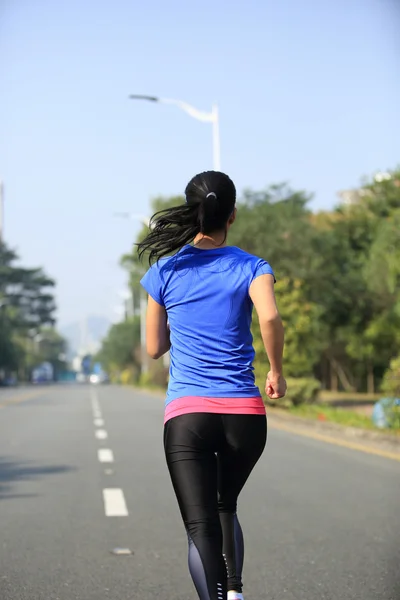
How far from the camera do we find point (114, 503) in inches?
358

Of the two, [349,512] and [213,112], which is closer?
[349,512]

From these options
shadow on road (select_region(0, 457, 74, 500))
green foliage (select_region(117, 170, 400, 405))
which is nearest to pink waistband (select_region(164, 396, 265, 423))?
shadow on road (select_region(0, 457, 74, 500))

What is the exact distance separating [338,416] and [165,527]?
43.0ft

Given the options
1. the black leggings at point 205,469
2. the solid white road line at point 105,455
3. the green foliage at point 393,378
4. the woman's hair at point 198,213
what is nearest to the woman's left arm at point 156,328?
the woman's hair at point 198,213

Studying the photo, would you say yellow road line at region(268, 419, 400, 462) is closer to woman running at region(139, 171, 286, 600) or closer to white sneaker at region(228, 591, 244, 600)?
white sneaker at region(228, 591, 244, 600)

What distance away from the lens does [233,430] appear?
3.87 metres

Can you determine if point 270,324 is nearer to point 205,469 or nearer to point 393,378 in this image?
point 205,469

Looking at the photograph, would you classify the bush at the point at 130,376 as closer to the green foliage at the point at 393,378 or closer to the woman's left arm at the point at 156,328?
the green foliage at the point at 393,378

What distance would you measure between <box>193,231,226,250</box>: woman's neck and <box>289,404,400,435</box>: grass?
12.4m

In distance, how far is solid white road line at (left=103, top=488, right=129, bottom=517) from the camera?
8.54m

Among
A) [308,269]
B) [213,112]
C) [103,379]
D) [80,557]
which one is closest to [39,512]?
[80,557]

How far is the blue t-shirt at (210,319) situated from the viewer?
3.88m

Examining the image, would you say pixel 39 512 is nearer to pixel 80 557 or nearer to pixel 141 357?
pixel 80 557

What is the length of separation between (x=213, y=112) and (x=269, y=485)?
19.5m
